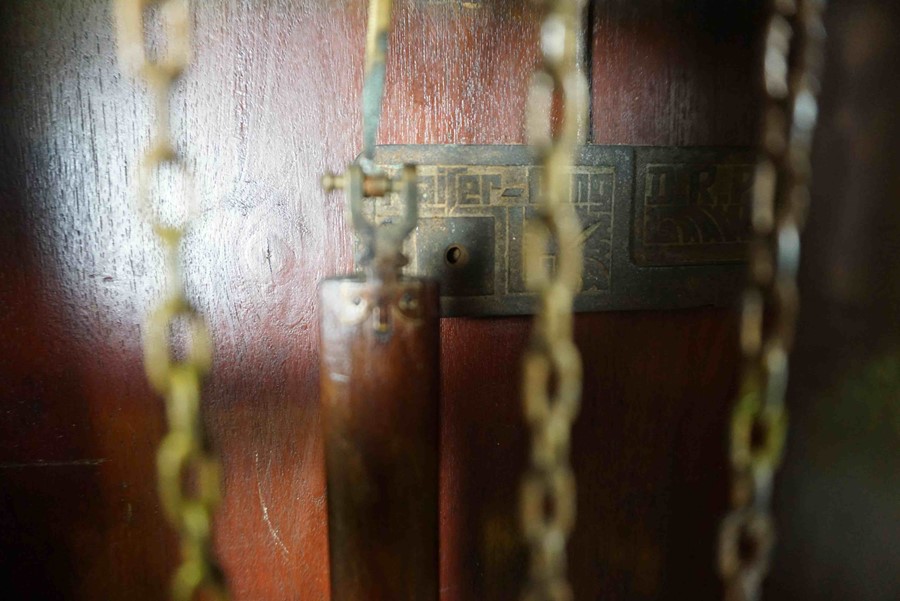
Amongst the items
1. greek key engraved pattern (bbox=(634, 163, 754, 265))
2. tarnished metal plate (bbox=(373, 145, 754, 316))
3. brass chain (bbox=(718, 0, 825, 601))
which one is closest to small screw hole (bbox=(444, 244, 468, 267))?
tarnished metal plate (bbox=(373, 145, 754, 316))

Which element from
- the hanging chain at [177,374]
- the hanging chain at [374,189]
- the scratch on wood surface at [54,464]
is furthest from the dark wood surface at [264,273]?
the hanging chain at [177,374]

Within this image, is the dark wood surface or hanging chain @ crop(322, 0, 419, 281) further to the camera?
the dark wood surface

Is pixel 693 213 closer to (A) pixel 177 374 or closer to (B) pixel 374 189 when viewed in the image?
(B) pixel 374 189

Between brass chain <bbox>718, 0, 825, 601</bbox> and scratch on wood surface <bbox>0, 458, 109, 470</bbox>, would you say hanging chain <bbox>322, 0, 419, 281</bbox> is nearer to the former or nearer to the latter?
brass chain <bbox>718, 0, 825, 601</bbox>

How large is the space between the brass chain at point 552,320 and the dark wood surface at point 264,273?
15.0 inches

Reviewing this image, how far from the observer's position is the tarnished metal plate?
24.3 inches

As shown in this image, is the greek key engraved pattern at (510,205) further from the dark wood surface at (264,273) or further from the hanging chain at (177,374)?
the hanging chain at (177,374)

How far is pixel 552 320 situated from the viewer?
26 cm

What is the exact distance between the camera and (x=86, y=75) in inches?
22.5

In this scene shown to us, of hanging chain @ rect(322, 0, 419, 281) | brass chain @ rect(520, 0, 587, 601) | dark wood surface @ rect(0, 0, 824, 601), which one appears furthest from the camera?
dark wood surface @ rect(0, 0, 824, 601)

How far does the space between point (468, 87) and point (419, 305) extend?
294 millimetres

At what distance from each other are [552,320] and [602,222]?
41 cm

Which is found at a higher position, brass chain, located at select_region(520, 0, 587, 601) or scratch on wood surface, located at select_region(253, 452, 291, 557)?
brass chain, located at select_region(520, 0, 587, 601)

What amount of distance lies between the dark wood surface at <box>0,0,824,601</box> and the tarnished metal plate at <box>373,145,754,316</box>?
0.03 meters
